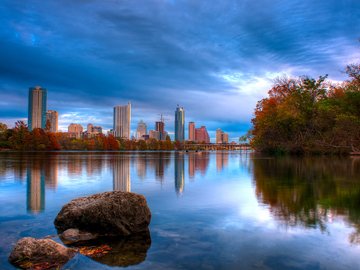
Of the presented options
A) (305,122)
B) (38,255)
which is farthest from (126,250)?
(305,122)

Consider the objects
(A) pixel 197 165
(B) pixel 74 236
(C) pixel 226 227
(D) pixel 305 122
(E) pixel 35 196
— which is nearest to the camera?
(B) pixel 74 236

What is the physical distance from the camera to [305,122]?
75.2 metres

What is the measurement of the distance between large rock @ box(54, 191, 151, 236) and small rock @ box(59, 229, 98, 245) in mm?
235

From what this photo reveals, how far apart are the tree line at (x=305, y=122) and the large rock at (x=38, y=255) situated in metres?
53.5

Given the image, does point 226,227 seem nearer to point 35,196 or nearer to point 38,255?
point 38,255

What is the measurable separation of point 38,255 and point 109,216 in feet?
8.84

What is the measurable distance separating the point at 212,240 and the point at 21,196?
11.6 metres

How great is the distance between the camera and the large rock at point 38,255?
24.8ft

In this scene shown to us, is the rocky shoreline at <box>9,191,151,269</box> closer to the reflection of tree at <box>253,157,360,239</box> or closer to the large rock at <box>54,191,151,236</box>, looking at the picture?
the large rock at <box>54,191,151,236</box>

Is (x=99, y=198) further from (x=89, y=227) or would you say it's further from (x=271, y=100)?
(x=271, y=100)

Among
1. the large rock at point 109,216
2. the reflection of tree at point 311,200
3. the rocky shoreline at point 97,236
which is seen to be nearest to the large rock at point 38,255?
the rocky shoreline at point 97,236

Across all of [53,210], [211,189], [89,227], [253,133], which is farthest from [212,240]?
[253,133]

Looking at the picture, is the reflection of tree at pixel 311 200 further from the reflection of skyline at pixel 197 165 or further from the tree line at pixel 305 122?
the tree line at pixel 305 122

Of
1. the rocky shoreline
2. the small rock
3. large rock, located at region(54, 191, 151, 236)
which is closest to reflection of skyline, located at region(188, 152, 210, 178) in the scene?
large rock, located at region(54, 191, 151, 236)
